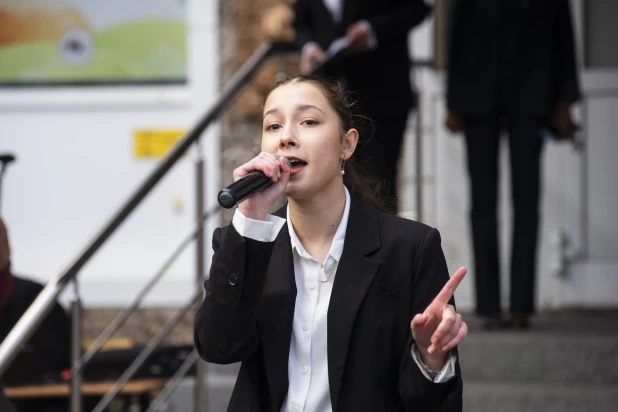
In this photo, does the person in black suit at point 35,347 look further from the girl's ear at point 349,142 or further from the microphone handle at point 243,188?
the microphone handle at point 243,188

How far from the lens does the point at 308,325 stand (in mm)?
2283

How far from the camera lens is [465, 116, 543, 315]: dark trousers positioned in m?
5.15

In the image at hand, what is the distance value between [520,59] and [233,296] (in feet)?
11.0

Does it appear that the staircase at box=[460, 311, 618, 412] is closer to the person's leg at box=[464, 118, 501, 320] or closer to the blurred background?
the person's leg at box=[464, 118, 501, 320]

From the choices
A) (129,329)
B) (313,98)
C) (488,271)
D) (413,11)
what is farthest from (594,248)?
(313,98)

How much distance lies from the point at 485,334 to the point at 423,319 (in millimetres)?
3060

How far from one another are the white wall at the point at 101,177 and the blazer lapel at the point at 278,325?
4292 mm

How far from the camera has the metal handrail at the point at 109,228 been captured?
367 cm

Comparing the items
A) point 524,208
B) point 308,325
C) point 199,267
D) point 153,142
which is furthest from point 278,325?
point 153,142

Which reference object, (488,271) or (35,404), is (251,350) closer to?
(35,404)

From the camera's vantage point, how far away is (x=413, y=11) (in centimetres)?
488

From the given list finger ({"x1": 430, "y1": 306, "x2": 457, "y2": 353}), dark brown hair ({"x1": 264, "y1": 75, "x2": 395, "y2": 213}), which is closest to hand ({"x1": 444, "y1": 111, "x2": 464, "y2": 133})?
dark brown hair ({"x1": 264, "y1": 75, "x2": 395, "y2": 213})

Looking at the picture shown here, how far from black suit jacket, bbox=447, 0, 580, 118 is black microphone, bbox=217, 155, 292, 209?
10.5 ft

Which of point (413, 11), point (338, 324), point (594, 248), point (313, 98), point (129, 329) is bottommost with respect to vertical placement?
point (129, 329)
